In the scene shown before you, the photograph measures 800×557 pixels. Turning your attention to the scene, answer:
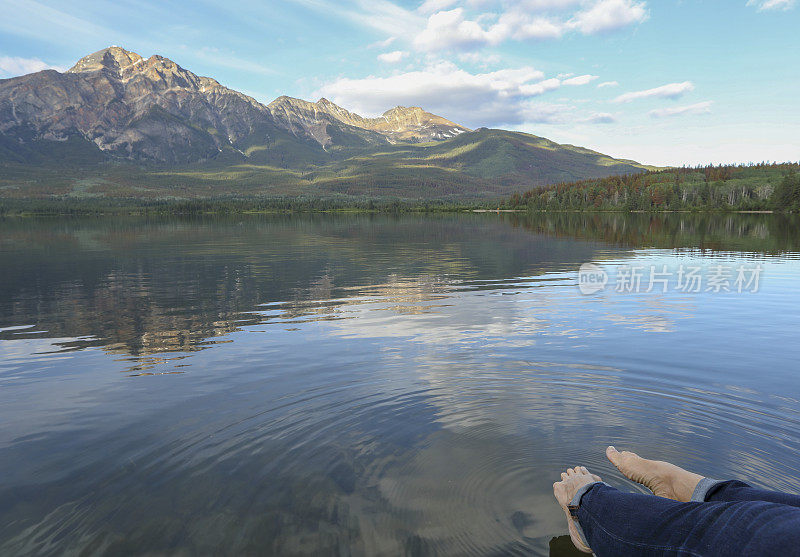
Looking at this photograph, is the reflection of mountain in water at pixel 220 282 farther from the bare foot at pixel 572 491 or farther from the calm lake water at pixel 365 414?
the bare foot at pixel 572 491

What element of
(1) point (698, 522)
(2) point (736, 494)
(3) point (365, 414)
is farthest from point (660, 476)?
(3) point (365, 414)

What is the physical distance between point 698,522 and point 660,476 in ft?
9.10

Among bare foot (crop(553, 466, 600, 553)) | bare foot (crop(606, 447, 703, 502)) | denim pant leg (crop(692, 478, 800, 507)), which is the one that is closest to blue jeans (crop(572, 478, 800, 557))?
denim pant leg (crop(692, 478, 800, 507))

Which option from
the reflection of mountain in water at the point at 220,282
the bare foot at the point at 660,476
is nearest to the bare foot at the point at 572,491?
the bare foot at the point at 660,476

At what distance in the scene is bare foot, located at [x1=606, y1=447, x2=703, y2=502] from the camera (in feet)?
21.3

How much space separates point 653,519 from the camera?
5.02m

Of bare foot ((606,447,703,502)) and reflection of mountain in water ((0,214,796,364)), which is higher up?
bare foot ((606,447,703,502))

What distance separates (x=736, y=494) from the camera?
514cm

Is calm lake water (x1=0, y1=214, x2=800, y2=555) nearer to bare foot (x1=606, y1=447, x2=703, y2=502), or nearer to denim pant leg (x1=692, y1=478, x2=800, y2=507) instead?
bare foot (x1=606, y1=447, x2=703, y2=502)

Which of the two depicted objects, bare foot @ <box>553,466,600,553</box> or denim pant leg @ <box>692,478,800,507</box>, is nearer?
denim pant leg @ <box>692,478,800,507</box>

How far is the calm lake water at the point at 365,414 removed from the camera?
8078mm

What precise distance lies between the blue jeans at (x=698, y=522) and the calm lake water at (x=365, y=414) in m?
1.87

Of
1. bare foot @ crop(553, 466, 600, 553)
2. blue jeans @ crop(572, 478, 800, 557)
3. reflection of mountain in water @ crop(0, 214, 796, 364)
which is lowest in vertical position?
reflection of mountain in water @ crop(0, 214, 796, 364)

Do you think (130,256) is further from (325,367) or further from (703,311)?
(703,311)
